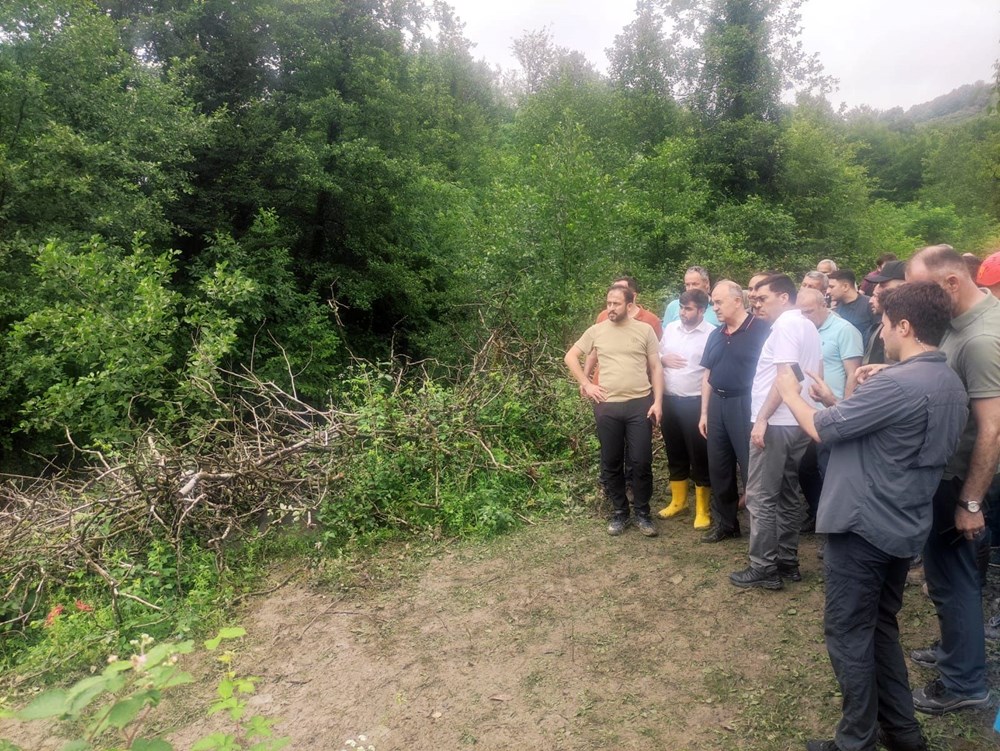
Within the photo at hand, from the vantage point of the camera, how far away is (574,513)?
5.66m

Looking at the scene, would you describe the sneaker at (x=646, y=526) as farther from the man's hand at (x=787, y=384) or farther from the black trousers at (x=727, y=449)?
the man's hand at (x=787, y=384)

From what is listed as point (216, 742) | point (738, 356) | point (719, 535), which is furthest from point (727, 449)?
point (216, 742)

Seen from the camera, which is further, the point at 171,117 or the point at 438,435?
the point at 171,117

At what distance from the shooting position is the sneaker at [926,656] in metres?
3.21

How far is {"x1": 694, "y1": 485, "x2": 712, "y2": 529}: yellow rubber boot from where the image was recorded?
511cm

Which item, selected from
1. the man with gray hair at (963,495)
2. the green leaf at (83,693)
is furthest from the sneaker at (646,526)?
the green leaf at (83,693)

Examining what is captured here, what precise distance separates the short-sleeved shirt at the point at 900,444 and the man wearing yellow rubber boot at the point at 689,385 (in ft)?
7.81

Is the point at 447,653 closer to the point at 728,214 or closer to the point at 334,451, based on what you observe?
the point at 334,451

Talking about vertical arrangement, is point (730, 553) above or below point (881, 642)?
below

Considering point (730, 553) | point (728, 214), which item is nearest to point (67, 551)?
point (730, 553)

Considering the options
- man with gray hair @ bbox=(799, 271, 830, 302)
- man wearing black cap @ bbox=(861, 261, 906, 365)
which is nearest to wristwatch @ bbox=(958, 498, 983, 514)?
man wearing black cap @ bbox=(861, 261, 906, 365)

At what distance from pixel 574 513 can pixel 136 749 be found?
14.3 feet

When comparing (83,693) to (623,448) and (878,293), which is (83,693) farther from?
(878,293)

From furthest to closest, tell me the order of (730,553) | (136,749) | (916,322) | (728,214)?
(728,214) → (730,553) → (916,322) → (136,749)
